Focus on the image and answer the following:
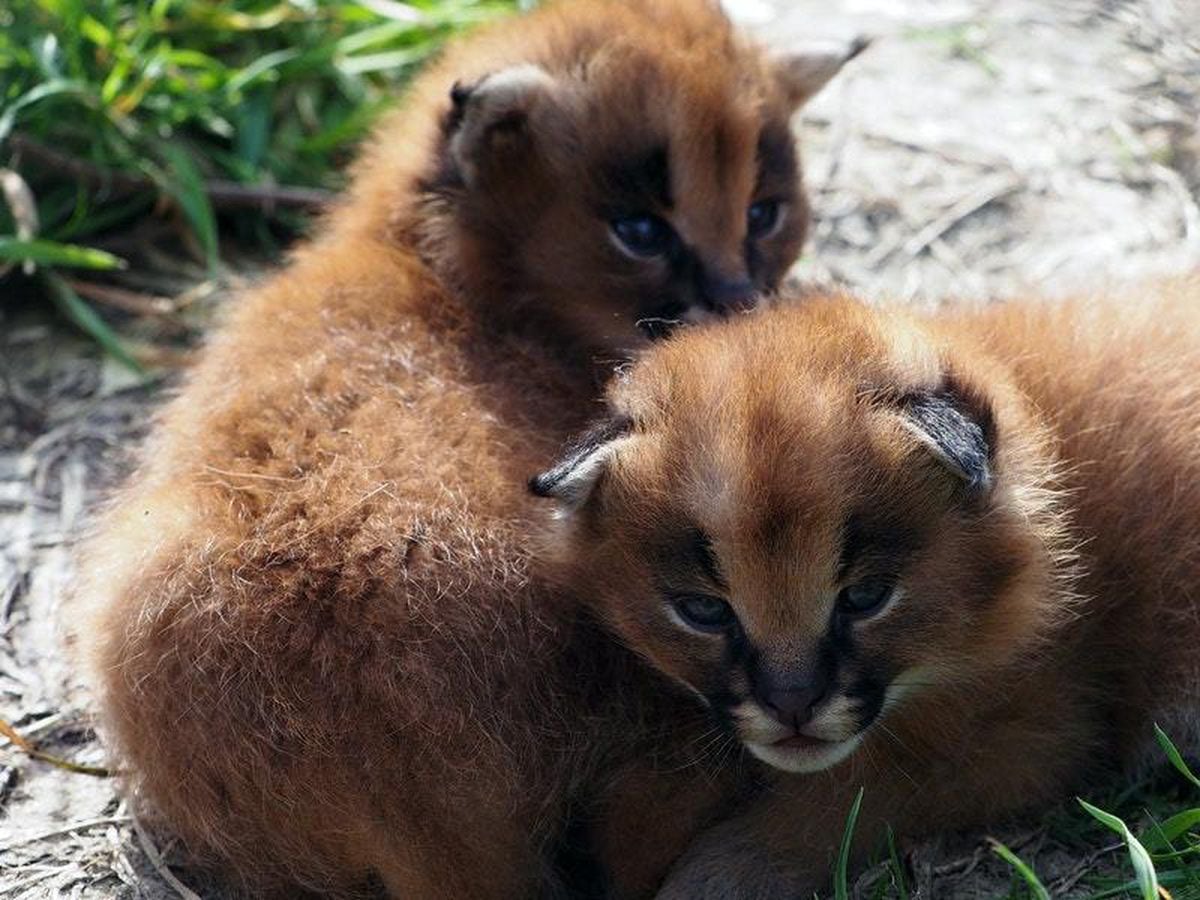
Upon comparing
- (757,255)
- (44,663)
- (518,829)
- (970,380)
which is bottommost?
(44,663)

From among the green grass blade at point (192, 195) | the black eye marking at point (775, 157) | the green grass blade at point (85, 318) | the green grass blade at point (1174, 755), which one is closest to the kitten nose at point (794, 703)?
the green grass blade at point (1174, 755)

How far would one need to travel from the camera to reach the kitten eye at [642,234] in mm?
5535

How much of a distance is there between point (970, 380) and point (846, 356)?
35 centimetres

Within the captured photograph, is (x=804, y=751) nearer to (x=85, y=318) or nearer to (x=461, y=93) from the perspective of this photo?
(x=461, y=93)

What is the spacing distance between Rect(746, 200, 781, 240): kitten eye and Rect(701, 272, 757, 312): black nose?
1.01ft

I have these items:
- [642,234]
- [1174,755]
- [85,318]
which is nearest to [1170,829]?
[1174,755]

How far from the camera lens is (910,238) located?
23.5 feet

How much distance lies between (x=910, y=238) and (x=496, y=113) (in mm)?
2215

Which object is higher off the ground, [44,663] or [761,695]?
[761,695]

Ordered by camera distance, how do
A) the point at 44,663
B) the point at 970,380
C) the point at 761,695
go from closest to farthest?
the point at 761,695
the point at 970,380
the point at 44,663

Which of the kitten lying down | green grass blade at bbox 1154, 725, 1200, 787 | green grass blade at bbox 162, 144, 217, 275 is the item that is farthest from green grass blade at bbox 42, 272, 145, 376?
green grass blade at bbox 1154, 725, 1200, 787

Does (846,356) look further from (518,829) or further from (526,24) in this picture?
(526,24)

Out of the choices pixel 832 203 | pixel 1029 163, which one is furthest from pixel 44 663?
pixel 1029 163

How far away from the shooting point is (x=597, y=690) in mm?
4523
